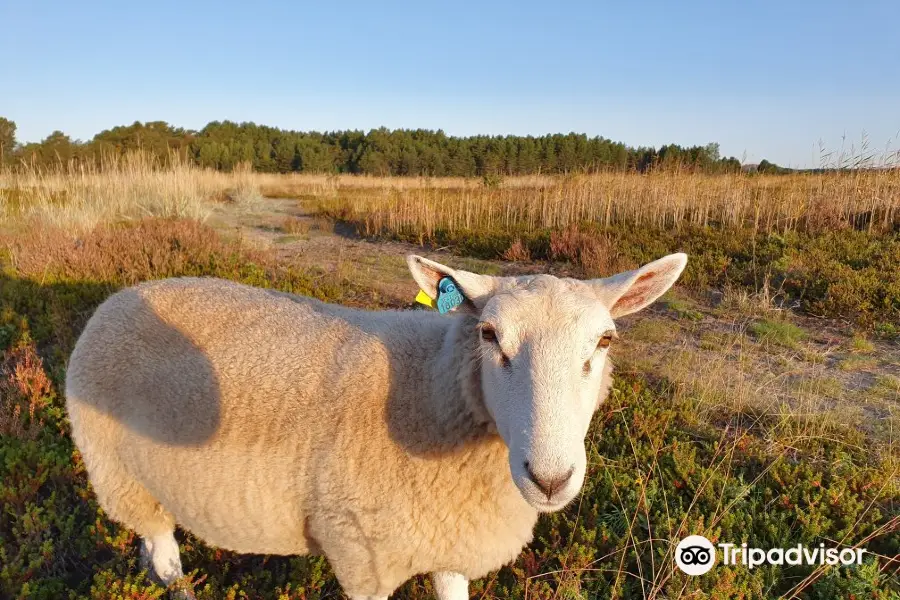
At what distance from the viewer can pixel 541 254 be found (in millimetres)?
10219

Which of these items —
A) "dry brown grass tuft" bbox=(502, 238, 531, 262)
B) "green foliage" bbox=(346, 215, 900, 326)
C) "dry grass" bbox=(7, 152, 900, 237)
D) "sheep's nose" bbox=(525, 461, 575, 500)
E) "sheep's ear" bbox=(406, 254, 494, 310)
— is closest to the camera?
"sheep's nose" bbox=(525, 461, 575, 500)

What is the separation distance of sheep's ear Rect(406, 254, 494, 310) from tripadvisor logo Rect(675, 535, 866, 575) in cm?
189

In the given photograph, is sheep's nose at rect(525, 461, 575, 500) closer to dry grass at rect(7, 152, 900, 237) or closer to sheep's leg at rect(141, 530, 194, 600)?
sheep's leg at rect(141, 530, 194, 600)

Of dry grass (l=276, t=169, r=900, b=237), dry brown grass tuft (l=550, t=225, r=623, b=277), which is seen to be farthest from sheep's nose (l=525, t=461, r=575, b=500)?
dry grass (l=276, t=169, r=900, b=237)

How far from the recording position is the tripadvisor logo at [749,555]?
2844 mm

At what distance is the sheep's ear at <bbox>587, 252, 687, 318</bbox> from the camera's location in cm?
208

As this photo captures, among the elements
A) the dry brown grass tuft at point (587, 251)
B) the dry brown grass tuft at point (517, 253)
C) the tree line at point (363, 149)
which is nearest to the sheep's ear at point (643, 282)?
the dry brown grass tuft at point (587, 251)

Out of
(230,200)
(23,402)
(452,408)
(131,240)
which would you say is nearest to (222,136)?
(230,200)

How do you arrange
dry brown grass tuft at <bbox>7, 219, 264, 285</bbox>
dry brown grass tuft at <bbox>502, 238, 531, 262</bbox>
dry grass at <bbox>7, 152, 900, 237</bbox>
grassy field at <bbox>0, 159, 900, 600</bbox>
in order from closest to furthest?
grassy field at <bbox>0, 159, 900, 600</bbox> < dry brown grass tuft at <bbox>7, 219, 264, 285</bbox> < dry brown grass tuft at <bbox>502, 238, 531, 262</bbox> < dry grass at <bbox>7, 152, 900, 237</bbox>

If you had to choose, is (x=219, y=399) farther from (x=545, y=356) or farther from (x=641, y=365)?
(x=641, y=365)

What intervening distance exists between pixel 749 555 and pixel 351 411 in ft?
8.28

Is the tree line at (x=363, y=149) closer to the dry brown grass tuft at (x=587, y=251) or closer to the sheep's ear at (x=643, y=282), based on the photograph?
the dry brown grass tuft at (x=587, y=251)

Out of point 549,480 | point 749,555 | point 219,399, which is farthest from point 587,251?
point 549,480

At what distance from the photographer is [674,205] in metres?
11.6
